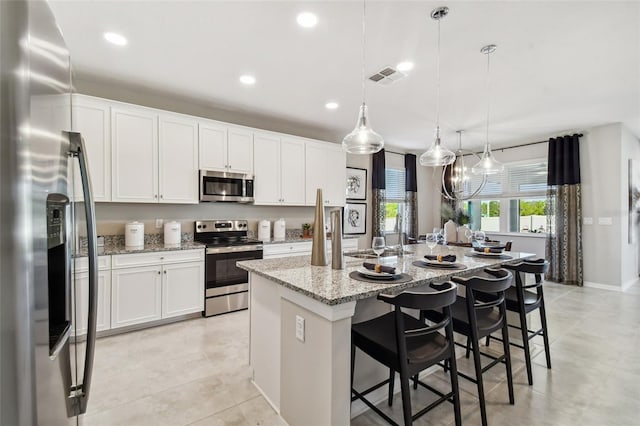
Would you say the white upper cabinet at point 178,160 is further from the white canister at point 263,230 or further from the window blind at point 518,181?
the window blind at point 518,181

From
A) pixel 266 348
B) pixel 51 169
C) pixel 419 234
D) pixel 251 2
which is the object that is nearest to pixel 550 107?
pixel 419 234

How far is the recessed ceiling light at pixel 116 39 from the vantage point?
2461 millimetres

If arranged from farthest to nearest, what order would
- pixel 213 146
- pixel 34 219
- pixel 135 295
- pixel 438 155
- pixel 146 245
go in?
1. pixel 213 146
2. pixel 146 245
3. pixel 135 295
4. pixel 438 155
5. pixel 34 219

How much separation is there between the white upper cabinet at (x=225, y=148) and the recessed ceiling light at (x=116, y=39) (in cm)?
131

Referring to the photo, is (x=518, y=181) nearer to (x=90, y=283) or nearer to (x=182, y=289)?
(x=182, y=289)

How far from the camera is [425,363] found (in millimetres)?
1550

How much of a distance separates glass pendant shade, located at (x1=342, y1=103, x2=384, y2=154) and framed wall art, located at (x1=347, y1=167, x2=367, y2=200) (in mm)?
3400

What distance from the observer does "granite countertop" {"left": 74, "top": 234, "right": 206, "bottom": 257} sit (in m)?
3.17

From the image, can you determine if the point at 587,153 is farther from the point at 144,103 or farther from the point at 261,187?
the point at 144,103

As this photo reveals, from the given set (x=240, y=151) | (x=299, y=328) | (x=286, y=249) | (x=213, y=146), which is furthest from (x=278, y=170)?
(x=299, y=328)

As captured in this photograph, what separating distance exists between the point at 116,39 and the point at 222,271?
2.58m

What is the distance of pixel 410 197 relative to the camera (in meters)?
6.86

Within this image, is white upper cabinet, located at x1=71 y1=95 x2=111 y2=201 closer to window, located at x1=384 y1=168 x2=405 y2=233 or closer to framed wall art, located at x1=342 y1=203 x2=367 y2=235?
framed wall art, located at x1=342 y1=203 x2=367 y2=235

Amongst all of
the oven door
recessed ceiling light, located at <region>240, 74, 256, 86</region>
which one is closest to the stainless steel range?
the oven door
